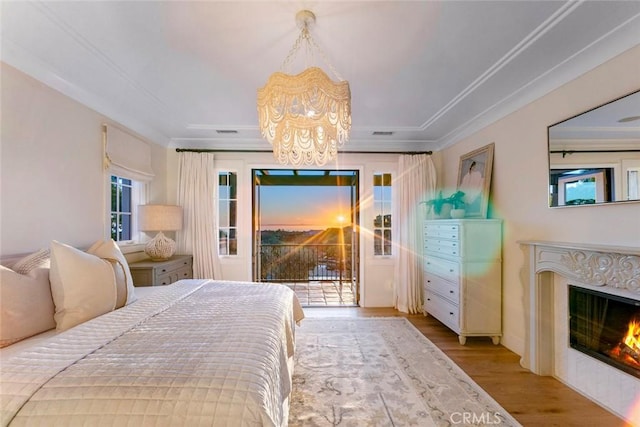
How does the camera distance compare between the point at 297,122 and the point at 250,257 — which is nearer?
the point at 297,122

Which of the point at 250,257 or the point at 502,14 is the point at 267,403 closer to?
the point at 502,14

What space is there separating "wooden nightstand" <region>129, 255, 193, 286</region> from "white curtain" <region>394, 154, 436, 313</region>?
9.99ft

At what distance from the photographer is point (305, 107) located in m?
1.90

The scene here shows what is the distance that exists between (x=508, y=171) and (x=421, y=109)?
1.12 m

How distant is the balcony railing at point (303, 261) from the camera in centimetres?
704

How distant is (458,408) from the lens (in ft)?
6.76

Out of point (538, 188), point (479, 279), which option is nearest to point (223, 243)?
point (479, 279)

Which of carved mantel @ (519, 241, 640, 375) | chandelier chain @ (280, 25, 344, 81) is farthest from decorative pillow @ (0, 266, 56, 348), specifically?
carved mantel @ (519, 241, 640, 375)

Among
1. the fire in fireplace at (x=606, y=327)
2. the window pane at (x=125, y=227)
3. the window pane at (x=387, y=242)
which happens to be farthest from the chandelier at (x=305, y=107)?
the window pane at (x=387, y=242)

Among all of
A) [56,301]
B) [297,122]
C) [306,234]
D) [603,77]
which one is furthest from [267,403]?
[306,234]

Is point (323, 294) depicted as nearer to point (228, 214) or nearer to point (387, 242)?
point (387, 242)

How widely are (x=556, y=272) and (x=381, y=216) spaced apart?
253cm

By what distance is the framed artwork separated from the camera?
11.1ft

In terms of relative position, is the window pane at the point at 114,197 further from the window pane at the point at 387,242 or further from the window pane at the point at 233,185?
the window pane at the point at 387,242
